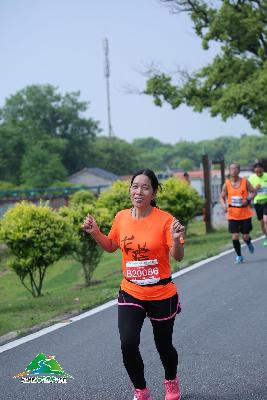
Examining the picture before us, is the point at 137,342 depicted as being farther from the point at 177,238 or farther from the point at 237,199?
the point at 237,199

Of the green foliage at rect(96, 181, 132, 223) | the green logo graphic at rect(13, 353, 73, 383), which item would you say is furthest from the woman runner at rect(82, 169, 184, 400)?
the green foliage at rect(96, 181, 132, 223)

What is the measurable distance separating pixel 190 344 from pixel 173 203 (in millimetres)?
14592

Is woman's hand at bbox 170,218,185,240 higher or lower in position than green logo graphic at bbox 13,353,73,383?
higher

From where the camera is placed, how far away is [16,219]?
1223 centimetres

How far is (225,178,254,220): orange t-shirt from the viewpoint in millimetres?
13531

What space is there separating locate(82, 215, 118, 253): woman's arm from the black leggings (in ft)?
1.54

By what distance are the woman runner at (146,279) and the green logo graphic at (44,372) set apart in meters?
1.16

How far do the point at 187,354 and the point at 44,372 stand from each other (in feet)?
4.16

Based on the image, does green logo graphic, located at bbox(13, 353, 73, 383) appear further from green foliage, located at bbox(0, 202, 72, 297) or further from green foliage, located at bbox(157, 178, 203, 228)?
green foliage, located at bbox(157, 178, 203, 228)

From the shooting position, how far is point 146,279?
15.7 feet

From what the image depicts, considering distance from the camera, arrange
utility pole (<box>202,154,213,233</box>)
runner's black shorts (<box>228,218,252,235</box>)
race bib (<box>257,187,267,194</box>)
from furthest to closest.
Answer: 1. utility pole (<box>202,154,213,233</box>)
2. race bib (<box>257,187,267,194</box>)
3. runner's black shorts (<box>228,218,252,235</box>)

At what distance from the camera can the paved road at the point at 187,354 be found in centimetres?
528

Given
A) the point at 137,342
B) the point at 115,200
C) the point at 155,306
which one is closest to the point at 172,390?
the point at 137,342

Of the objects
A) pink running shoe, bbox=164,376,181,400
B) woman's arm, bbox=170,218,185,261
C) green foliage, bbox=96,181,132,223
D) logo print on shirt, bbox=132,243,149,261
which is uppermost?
woman's arm, bbox=170,218,185,261
